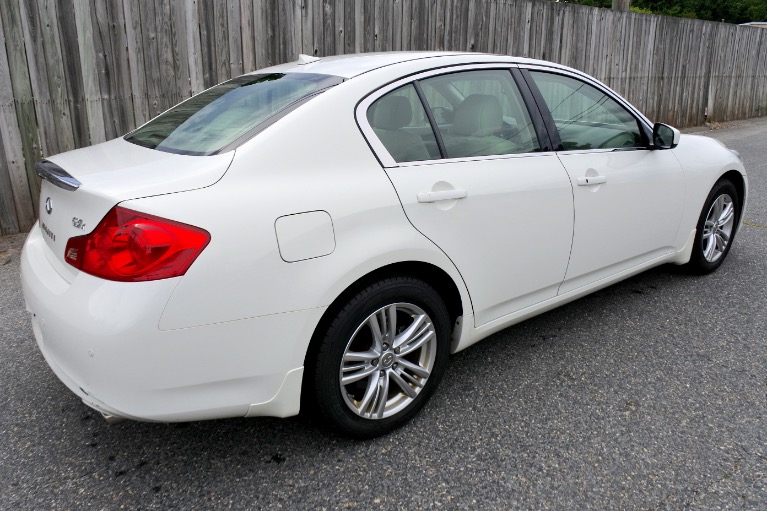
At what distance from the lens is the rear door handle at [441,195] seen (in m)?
2.59

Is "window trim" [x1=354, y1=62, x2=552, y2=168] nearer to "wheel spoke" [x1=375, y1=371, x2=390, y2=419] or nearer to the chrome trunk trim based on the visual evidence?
"wheel spoke" [x1=375, y1=371, x2=390, y2=419]

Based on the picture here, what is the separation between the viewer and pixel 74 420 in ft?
9.14

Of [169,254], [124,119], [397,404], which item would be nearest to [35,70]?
[124,119]

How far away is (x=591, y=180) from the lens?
3.29 meters

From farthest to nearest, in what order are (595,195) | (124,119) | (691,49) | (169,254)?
(691,49) < (124,119) < (595,195) < (169,254)

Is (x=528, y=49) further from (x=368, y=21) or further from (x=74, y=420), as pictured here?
(x=74, y=420)

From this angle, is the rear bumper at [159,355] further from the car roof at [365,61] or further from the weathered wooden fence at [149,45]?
the weathered wooden fence at [149,45]

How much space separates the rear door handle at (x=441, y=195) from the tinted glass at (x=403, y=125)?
180 mm

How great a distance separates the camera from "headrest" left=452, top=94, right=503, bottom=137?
296 cm

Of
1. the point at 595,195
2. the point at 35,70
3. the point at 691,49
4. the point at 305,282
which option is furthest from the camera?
the point at 691,49

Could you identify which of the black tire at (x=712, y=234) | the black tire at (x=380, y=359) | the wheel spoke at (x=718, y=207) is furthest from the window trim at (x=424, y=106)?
the wheel spoke at (x=718, y=207)

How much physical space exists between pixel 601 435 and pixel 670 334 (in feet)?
4.11

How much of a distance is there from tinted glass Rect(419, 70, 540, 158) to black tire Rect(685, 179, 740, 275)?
1895mm

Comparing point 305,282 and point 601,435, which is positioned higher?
point 305,282
